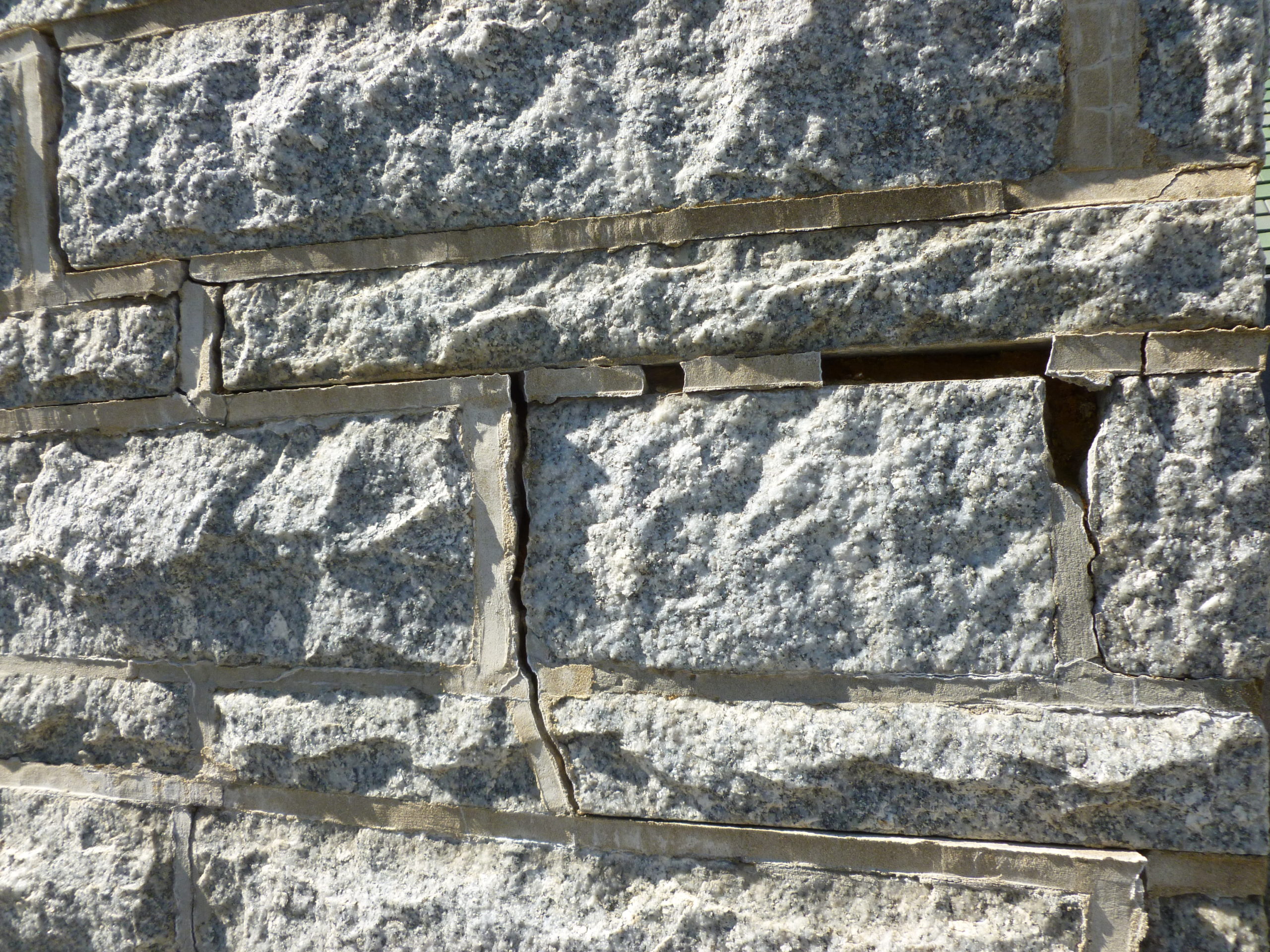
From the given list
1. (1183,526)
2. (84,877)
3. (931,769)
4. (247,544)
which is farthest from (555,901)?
(1183,526)

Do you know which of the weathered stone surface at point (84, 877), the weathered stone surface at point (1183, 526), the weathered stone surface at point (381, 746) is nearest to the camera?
the weathered stone surface at point (1183, 526)

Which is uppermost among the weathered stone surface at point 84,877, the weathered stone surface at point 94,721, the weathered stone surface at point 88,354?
the weathered stone surface at point 88,354

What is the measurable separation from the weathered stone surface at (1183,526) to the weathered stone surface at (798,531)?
0.07 metres

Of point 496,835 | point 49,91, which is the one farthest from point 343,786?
point 49,91

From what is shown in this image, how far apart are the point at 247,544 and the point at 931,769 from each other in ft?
3.08

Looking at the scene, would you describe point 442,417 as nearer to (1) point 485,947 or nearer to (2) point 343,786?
(2) point 343,786

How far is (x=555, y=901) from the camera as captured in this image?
3.85 feet

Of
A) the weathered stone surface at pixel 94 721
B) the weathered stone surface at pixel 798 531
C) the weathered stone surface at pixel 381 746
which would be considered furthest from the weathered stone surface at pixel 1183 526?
the weathered stone surface at pixel 94 721

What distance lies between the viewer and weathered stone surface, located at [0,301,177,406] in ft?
4.37

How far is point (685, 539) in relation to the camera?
1.11 metres

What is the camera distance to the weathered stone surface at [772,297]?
976mm

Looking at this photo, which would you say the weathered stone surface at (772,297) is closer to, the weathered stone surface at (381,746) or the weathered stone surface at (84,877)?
the weathered stone surface at (381,746)

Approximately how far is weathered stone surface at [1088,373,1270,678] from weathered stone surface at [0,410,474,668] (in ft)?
2.51

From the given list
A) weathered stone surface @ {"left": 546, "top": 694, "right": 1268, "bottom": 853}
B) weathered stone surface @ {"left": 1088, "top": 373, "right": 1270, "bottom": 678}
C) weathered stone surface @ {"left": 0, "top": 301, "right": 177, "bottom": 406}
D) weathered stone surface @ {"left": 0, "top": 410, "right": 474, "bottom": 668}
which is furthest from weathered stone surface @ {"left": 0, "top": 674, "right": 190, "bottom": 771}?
weathered stone surface @ {"left": 1088, "top": 373, "right": 1270, "bottom": 678}
